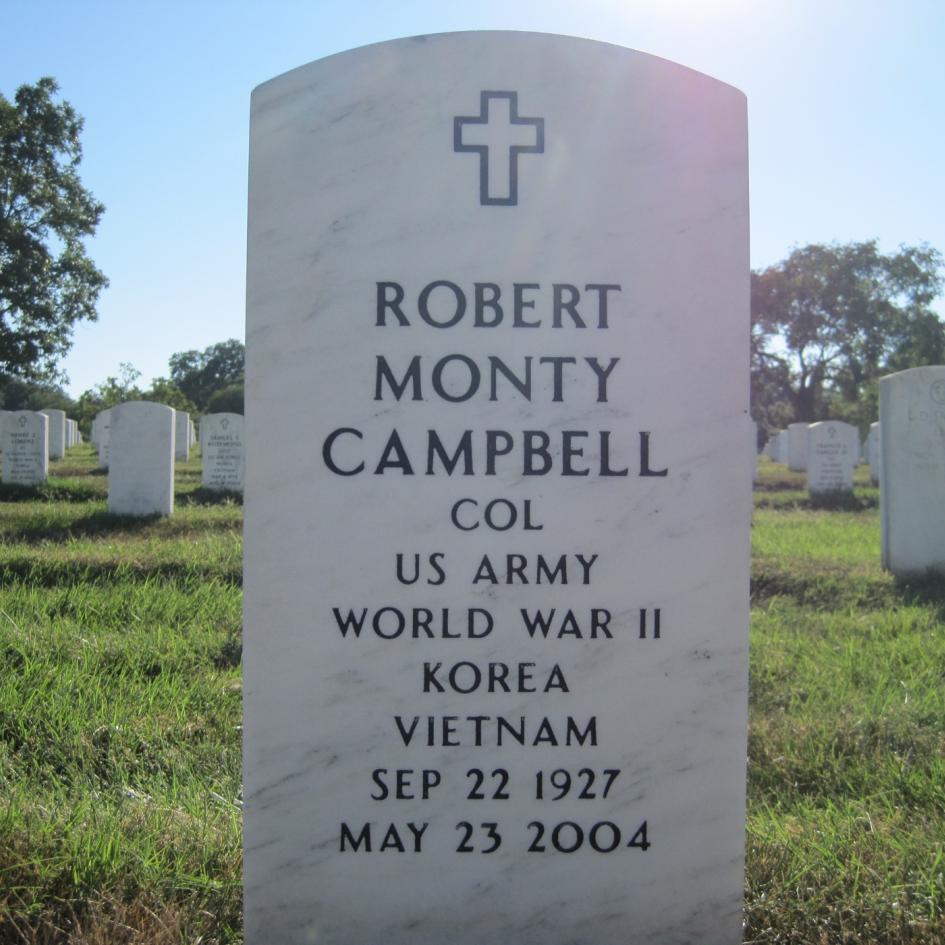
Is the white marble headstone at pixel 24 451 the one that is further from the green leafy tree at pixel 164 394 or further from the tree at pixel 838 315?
the tree at pixel 838 315

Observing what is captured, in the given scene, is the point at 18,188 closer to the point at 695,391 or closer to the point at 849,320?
the point at 695,391

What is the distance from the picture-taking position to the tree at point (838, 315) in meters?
38.2

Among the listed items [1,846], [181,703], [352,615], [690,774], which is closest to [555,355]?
[352,615]

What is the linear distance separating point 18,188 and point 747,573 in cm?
2777

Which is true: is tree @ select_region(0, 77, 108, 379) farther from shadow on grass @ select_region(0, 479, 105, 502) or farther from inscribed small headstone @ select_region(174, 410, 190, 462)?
shadow on grass @ select_region(0, 479, 105, 502)

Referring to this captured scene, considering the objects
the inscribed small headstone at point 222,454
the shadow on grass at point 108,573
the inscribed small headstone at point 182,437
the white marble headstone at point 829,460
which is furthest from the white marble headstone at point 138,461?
the inscribed small headstone at point 182,437

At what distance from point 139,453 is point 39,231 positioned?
63.0ft

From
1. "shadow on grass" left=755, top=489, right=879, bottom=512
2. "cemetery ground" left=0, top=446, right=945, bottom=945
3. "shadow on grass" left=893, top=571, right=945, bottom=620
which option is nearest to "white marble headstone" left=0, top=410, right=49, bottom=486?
"cemetery ground" left=0, top=446, right=945, bottom=945

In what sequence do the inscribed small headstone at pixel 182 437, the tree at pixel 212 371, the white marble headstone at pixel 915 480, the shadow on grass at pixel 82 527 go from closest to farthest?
the white marble headstone at pixel 915 480
the shadow on grass at pixel 82 527
the inscribed small headstone at pixel 182 437
the tree at pixel 212 371

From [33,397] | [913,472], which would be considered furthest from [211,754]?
[33,397]

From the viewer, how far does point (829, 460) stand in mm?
14586

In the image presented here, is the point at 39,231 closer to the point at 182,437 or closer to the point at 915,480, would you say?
the point at 182,437

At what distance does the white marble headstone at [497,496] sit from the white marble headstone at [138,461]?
26.7ft

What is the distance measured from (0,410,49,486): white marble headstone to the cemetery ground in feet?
23.4
